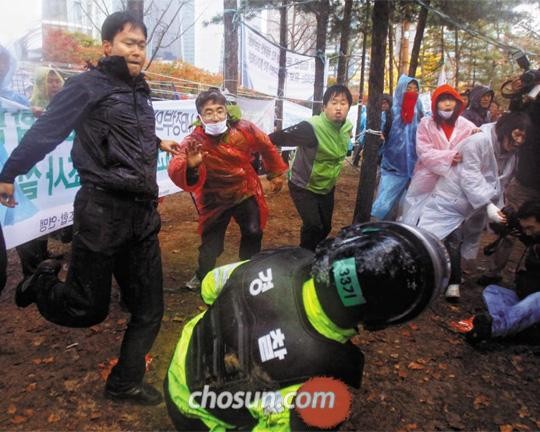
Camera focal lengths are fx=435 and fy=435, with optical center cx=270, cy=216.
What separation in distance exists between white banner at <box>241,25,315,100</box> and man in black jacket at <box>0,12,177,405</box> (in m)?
5.41

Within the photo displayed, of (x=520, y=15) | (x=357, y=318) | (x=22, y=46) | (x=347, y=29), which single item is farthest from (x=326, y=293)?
(x=520, y=15)

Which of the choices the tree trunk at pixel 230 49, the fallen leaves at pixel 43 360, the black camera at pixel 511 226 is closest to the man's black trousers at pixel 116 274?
the fallen leaves at pixel 43 360

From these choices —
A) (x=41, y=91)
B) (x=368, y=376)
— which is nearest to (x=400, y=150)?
(x=368, y=376)

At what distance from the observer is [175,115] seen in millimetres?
5703

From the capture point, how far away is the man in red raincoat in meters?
3.75

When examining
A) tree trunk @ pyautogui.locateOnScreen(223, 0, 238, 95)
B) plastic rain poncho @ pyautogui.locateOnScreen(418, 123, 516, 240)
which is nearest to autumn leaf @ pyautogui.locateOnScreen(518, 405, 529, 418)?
plastic rain poncho @ pyautogui.locateOnScreen(418, 123, 516, 240)

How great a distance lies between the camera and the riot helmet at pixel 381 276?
110cm

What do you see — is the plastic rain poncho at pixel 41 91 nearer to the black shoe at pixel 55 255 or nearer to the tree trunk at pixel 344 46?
the black shoe at pixel 55 255

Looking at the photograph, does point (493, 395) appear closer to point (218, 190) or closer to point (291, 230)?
point (218, 190)

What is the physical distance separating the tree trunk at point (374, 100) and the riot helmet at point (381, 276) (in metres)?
3.94

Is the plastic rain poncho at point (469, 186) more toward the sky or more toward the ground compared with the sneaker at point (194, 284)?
more toward the sky

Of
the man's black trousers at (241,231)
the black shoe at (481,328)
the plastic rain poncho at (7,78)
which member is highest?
the plastic rain poncho at (7,78)

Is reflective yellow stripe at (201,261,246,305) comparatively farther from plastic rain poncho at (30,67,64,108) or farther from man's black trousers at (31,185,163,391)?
plastic rain poncho at (30,67,64,108)

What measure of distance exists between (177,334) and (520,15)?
14072 millimetres
